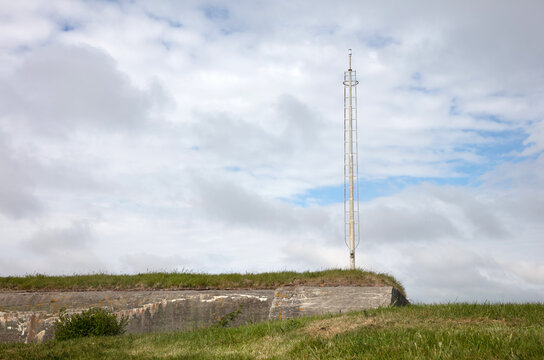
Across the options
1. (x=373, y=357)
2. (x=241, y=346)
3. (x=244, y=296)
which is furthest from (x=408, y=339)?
(x=244, y=296)

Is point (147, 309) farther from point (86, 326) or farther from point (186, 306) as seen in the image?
point (86, 326)

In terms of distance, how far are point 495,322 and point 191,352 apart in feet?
18.7

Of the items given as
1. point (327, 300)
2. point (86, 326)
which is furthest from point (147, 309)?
point (327, 300)

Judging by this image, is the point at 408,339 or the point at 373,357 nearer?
the point at 373,357

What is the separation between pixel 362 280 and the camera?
14.9 metres

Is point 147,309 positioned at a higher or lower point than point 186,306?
lower

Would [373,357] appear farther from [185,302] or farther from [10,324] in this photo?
[10,324]

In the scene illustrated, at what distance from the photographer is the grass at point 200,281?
1487 centimetres

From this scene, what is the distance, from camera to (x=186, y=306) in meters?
13.8

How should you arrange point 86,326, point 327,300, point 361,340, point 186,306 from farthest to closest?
point 186,306
point 327,300
point 86,326
point 361,340

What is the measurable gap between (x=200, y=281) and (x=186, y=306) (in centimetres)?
167

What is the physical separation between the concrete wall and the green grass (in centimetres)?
258

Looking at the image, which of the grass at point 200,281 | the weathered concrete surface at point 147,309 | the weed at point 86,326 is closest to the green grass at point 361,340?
the weed at point 86,326

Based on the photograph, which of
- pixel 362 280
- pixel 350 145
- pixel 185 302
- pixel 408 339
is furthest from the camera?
pixel 350 145
